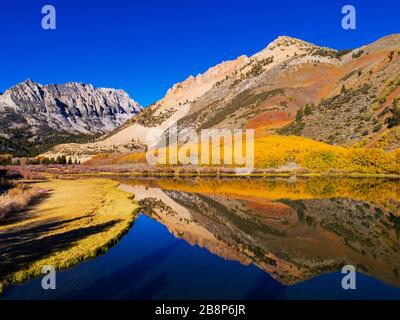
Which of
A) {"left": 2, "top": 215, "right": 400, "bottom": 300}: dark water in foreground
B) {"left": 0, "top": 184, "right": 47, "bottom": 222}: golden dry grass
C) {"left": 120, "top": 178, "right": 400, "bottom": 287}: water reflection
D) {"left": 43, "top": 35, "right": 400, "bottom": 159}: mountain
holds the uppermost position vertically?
{"left": 43, "top": 35, "right": 400, "bottom": 159}: mountain

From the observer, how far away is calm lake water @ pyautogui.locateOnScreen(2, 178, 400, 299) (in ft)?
51.5

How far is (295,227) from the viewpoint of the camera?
28844 millimetres

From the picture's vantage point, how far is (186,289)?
15.9 metres

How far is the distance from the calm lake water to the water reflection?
0.06 m

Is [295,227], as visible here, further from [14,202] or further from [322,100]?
[322,100]

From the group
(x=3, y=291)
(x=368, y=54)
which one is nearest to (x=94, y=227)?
(x=3, y=291)

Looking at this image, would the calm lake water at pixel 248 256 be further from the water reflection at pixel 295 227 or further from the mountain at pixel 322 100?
the mountain at pixel 322 100

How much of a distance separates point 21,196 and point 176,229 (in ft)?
57.6

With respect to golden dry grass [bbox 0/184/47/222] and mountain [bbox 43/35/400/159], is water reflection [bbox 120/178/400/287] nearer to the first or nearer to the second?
golden dry grass [bbox 0/184/47/222]

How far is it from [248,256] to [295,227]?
8.66 meters

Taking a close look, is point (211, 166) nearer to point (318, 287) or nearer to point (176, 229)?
point (176, 229)

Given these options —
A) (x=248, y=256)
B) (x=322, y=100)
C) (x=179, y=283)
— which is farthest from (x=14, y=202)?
(x=322, y=100)

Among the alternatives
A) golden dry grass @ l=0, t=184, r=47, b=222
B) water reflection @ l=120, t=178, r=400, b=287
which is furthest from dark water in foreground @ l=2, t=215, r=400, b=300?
golden dry grass @ l=0, t=184, r=47, b=222

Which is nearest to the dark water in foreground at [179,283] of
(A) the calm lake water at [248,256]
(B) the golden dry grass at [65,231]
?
(A) the calm lake water at [248,256]
